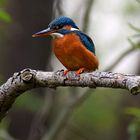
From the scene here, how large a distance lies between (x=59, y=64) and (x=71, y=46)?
429 centimetres

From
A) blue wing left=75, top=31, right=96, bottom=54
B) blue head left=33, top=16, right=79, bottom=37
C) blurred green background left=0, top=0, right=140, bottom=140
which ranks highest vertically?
blue head left=33, top=16, right=79, bottom=37

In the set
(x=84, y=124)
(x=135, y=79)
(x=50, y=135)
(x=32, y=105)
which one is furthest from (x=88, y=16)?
(x=84, y=124)

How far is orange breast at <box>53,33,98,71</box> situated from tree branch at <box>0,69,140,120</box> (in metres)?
0.81

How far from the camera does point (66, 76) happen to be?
14.4 ft

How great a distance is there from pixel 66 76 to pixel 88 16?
274cm

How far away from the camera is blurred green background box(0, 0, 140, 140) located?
7.80m

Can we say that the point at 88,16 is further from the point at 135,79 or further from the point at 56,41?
the point at 135,79

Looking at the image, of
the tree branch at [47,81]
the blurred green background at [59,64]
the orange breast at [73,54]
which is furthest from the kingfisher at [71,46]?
the blurred green background at [59,64]

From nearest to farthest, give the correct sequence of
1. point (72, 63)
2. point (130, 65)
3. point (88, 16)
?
point (72, 63) < point (88, 16) < point (130, 65)

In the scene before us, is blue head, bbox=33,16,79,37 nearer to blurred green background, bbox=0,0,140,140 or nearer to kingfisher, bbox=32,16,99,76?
kingfisher, bbox=32,16,99,76

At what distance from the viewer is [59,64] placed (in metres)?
9.70

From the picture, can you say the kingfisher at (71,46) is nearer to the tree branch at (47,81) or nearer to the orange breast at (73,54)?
the orange breast at (73,54)

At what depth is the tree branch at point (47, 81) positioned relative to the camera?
3959 millimetres

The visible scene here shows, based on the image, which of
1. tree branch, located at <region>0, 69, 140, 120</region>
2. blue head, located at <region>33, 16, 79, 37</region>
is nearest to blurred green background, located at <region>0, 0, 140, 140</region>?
blue head, located at <region>33, 16, 79, 37</region>
